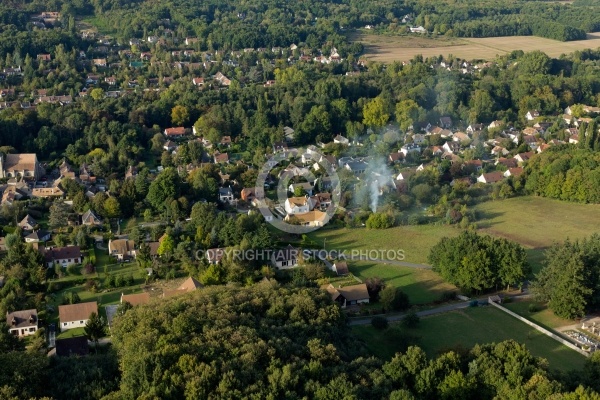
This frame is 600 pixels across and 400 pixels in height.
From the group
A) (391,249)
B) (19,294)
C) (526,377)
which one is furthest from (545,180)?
(19,294)

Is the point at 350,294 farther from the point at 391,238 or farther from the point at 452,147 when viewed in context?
the point at 452,147

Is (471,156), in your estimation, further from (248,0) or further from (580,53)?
(248,0)

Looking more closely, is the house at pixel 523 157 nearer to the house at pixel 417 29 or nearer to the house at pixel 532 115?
the house at pixel 532 115

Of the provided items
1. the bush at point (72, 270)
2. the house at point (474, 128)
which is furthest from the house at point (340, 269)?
the house at point (474, 128)

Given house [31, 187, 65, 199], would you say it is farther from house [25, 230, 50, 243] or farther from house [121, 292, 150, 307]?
house [121, 292, 150, 307]

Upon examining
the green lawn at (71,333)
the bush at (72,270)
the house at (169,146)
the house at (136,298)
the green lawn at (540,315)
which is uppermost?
the house at (169,146)

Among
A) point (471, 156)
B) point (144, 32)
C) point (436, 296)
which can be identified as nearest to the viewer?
point (436, 296)

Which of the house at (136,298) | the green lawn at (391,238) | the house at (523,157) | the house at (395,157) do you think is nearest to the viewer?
the house at (136,298)

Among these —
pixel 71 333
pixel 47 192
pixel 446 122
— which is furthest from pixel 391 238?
pixel 446 122

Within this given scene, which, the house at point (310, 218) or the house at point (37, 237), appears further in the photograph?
the house at point (310, 218)
